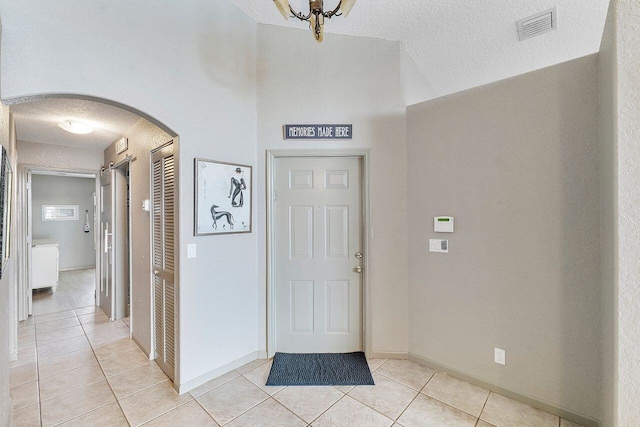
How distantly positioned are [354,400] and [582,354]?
5.27 ft

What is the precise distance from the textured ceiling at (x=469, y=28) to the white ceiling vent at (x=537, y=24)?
0.04m

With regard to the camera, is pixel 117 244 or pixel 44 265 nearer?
pixel 117 244

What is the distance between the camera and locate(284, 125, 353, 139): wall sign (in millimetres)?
2617

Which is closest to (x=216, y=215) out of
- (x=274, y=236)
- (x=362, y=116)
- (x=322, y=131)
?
(x=274, y=236)

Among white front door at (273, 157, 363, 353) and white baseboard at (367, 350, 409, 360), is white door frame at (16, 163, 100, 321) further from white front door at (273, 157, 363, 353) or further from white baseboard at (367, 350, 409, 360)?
white baseboard at (367, 350, 409, 360)

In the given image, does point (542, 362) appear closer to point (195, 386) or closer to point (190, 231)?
point (195, 386)

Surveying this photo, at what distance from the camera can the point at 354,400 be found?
2037 millimetres

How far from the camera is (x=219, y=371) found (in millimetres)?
2379

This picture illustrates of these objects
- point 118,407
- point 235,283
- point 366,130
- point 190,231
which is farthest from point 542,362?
point 118,407

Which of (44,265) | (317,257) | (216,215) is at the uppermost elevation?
(216,215)

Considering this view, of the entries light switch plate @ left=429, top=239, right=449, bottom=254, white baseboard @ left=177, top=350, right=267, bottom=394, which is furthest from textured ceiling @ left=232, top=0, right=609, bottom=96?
white baseboard @ left=177, top=350, right=267, bottom=394

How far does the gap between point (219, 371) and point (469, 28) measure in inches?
154

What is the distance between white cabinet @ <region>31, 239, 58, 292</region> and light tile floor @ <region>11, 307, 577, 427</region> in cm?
308

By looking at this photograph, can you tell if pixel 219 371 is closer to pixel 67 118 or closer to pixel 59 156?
pixel 67 118
